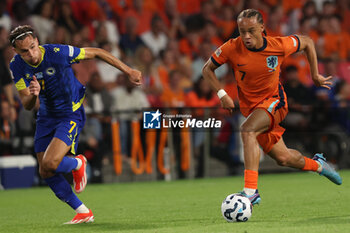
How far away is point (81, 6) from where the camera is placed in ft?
48.4

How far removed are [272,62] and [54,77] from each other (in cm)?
229

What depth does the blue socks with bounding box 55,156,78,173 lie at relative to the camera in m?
7.12

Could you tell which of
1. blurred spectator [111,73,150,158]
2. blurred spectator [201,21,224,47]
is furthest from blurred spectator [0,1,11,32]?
blurred spectator [201,21,224,47]

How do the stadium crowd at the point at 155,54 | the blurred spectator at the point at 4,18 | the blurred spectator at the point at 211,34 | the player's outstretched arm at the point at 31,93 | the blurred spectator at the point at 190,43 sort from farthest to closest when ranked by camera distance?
the blurred spectator at the point at 211,34 → the blurred spectator at the point at 190,43 → the blurred spectator at the point at 4,18 → the stadium crowd at the point at 155,54 → the player's outstretched arm at the point at 31,93

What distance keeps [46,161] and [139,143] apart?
20.6 ft

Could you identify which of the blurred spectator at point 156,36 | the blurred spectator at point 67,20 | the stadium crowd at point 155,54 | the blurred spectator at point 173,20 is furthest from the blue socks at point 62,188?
the blurred spectator at point 173,20

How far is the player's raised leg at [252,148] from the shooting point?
21.2ft

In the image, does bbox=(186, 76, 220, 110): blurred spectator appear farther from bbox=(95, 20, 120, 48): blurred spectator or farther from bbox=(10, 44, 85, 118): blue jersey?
bbox=(10, 44, 85, 118): blue jersey

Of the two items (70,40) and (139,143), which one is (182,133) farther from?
(70,40)

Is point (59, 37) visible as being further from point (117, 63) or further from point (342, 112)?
point (117, 63)

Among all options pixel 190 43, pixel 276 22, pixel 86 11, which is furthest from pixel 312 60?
pixel 276 22

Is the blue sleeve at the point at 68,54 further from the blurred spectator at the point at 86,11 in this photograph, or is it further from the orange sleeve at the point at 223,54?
the blurred spectator at the point at 86,11

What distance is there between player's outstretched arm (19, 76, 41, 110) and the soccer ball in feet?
6.82

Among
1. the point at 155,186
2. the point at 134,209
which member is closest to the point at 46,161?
the point at 134,209
